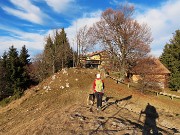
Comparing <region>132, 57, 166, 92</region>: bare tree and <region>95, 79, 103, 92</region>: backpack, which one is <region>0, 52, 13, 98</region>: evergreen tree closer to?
<region>132, 57, 166, 92</region>: bare tree

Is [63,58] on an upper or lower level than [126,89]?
upper

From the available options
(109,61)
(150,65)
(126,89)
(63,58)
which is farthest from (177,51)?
(63,58)

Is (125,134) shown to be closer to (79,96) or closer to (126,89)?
(79,96)

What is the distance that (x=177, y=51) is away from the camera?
44.9m

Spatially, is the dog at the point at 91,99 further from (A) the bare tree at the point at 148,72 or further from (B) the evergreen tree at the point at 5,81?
(B) the evergreen tree at the point at 5,81

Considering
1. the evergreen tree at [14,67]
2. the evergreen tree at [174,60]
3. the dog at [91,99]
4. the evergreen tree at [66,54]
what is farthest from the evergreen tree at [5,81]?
the evergreen tree at [174,60]

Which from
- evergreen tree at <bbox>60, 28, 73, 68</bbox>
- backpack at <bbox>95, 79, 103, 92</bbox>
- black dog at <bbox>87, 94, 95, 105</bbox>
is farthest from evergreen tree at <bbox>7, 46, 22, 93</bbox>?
backpack at <bbox>95, 79, 103, 92</bbox>

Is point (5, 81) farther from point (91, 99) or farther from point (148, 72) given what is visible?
point (91, 99)

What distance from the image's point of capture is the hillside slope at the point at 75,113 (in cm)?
1395

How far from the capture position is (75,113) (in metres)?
16.4

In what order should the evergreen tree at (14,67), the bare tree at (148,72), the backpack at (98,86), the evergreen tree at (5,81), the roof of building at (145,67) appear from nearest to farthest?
the backpack at (98,86), the bare tree at (148,72), the roof of building at (145,67), the evergreen tree at (5,81), the evergreen tree at (14,67)

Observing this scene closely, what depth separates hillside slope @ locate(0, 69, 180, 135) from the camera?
13945 mm

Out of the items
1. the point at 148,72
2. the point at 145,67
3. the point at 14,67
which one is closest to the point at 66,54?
the point at 14,67

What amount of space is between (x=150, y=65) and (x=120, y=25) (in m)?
7.87
